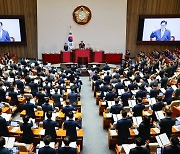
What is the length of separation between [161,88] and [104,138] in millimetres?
4103

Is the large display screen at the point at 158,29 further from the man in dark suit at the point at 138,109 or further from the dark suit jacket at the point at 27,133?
the dark suit jacket at the point at 27,133

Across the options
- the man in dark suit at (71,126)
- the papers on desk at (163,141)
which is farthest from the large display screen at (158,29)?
the papers on desk at (163,141)

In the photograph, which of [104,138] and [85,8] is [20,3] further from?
[104,138]

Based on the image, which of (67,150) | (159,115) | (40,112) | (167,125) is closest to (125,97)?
(159,115)

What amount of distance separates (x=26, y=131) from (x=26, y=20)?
639 inches

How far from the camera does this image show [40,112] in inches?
375

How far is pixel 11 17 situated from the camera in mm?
21172

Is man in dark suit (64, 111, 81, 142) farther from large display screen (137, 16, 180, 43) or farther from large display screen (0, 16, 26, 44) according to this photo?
large display screen (137, 16, 180, 43)

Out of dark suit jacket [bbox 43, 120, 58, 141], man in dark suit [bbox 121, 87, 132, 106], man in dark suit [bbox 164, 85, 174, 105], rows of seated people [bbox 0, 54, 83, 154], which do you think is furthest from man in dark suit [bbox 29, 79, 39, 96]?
man in dark suit [bbox 164, 85, 174, 105]

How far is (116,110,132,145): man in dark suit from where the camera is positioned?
7.41 meters

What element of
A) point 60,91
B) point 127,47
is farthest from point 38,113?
point 127,47

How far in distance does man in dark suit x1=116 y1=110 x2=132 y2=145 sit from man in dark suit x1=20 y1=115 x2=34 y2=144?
2438 millimetres

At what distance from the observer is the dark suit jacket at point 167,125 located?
734 cm

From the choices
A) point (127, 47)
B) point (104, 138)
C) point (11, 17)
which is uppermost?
point (11, 17)
